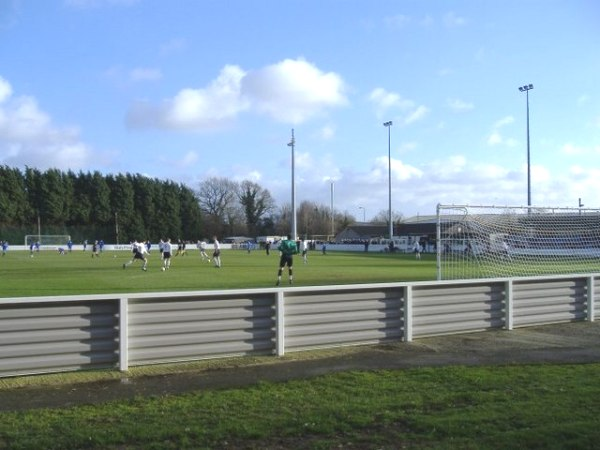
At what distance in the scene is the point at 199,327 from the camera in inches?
287

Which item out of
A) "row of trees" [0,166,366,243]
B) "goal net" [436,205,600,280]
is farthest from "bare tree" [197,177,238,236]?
"goal net" [436,205,600,280]

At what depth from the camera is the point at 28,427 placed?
4.84 meters

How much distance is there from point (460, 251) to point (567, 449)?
16396mm

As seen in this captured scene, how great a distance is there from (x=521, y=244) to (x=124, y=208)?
8733cm

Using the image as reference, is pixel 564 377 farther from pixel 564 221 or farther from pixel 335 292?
pixel 564 221

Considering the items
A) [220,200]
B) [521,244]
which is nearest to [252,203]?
[220,200]

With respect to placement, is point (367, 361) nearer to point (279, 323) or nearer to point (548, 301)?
point (279, 323)

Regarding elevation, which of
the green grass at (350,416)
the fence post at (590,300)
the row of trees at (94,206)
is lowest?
the green grass at (350,416)

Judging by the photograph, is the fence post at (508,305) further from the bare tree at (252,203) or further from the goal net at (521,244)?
the bare tree at (252,203)

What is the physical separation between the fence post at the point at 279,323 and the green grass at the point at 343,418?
1.23 m

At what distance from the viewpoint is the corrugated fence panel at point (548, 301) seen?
10.1 meters

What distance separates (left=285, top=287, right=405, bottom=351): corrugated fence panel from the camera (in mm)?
7889

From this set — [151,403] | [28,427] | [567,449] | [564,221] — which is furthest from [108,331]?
[564,221]

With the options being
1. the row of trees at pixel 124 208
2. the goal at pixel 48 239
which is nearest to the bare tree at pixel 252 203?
the row of trees at pixel 124 208
